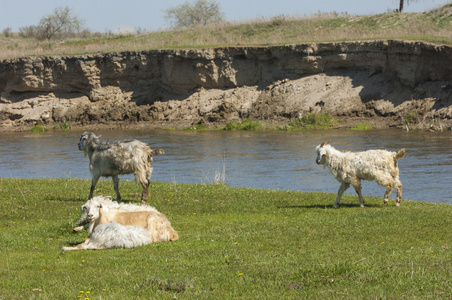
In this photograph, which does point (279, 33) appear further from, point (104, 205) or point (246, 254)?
point (246, 254)

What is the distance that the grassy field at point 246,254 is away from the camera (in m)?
7.47

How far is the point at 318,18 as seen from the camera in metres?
53.9

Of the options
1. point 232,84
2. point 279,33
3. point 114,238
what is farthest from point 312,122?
point 114,238

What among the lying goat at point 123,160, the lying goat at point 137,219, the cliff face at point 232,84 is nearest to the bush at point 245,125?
the cliff face at point 232,84

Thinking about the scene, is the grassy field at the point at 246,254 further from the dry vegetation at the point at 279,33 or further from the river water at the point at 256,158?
the dry vegetation at the point at 279,33

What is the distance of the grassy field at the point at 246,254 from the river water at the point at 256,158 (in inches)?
236

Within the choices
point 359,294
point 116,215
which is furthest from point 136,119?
point 359,294

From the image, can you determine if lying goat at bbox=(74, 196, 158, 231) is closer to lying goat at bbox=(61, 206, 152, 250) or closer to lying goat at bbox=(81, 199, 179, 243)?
lying goat at bbox=(81, 199, 179, 243)

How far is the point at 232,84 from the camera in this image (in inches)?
1844

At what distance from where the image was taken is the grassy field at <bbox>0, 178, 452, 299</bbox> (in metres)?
7.47

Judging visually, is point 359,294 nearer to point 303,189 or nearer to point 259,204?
point 259,204

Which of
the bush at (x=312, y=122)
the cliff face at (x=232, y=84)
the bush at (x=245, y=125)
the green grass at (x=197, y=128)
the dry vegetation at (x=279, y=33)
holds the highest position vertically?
the dry vegetation at (x=279, y=33)

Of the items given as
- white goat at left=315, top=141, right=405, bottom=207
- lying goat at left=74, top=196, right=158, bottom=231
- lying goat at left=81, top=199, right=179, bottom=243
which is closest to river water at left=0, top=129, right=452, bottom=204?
white goat at left=315, top=141, right=405, bottom=207

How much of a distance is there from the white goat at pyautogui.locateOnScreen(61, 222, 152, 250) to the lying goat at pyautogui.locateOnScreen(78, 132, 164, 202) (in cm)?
456
